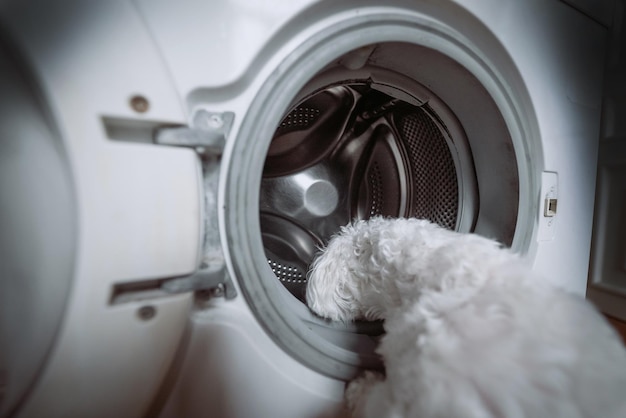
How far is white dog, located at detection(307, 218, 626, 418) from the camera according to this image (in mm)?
276

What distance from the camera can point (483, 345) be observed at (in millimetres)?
299

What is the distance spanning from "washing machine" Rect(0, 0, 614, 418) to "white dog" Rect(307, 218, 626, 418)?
126mm

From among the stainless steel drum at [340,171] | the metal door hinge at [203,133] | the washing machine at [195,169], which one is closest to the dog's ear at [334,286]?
the washing machine at [195,169]

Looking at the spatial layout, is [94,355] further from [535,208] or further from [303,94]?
[535,208]

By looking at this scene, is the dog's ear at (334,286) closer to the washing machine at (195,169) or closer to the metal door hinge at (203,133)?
the washing machine at (195,169)

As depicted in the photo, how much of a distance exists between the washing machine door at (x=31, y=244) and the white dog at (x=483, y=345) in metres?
0.35

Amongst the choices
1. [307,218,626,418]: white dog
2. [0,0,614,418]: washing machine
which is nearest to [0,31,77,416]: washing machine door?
[0,0,614,418]: washing machine

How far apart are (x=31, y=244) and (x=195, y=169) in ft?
0.53

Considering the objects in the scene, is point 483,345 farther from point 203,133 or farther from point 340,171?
point 340,171

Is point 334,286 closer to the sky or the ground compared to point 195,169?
closer to the ground

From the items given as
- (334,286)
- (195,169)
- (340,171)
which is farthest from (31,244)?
(340,171)

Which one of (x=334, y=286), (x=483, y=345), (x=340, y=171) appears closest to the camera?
(x=483, y=345)

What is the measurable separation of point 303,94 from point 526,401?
51 centimetres

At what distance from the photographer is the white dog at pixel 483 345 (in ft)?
0.91
